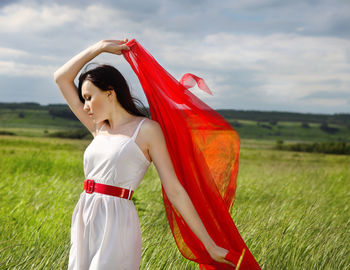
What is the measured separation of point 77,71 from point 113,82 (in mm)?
384

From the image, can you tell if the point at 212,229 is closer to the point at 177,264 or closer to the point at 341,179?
the point at 177,264

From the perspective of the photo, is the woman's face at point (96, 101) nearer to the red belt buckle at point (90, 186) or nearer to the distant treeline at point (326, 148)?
the red belt buckle at point (90, 186)

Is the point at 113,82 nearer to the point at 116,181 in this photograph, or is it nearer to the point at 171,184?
the point at 116,181

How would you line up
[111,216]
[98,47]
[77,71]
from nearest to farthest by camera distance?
[111,216] < [98,47] < [77,71]

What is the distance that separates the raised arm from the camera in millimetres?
2574

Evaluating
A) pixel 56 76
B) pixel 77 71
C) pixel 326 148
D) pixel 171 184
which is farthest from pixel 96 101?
pixel 326 148

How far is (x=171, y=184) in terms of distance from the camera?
237cm

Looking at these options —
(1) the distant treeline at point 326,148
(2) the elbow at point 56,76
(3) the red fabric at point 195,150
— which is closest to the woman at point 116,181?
(3) the red fabric at point 195,150

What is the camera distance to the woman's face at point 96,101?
8.00 ft

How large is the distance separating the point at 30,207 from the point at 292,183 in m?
5.48

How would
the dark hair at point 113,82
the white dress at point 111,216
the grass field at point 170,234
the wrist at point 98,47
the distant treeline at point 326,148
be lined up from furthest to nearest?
the distant treeline at point 326,148
the grass field at point 170,234
the wrist at point 98,47
the dark hair at point 113,82
the white dress at point 111,216

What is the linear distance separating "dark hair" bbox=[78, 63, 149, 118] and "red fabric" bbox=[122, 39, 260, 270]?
0.15 metres

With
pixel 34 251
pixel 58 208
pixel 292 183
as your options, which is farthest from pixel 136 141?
pixel 292 183

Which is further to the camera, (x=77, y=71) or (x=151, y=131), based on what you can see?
(x=77, y=71)
